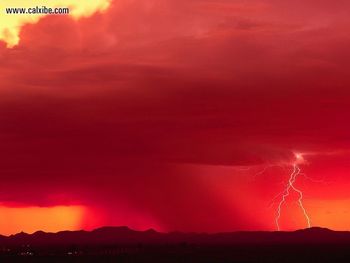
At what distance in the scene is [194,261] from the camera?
11331 cm

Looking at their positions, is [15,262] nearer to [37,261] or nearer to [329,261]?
[37,261]

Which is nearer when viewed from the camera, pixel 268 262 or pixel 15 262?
pixel 268 262

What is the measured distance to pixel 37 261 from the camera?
415 ft

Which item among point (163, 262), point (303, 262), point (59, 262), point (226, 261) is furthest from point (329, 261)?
point (59, 262)

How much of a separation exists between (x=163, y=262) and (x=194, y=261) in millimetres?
4743

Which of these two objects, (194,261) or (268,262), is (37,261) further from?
(268,262)

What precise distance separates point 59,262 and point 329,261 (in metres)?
44.3

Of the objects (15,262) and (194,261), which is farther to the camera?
(15,262)

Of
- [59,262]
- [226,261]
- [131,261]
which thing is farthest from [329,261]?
[59,262]

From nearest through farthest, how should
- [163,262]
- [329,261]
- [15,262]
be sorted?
[329,261] → [163,262] → [15,262]

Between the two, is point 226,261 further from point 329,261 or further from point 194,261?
point 329,261

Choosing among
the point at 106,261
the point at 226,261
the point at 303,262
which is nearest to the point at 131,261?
the point at 106,261

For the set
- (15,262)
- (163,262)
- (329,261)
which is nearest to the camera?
(329,261)

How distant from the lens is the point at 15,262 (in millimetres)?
121562
